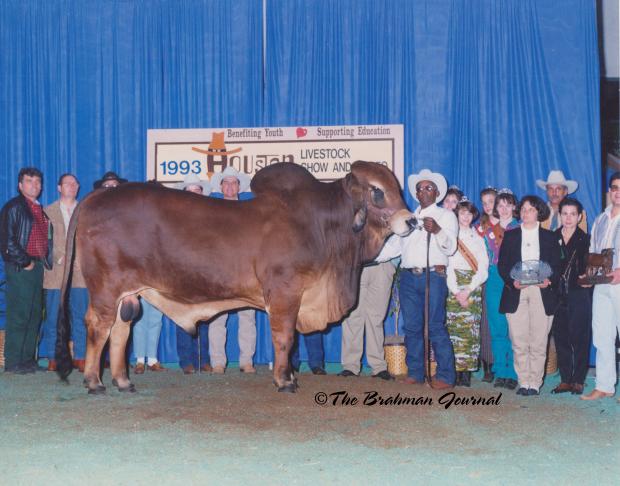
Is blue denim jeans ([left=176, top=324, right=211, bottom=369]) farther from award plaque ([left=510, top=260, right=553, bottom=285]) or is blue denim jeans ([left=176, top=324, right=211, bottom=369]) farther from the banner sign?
award plaque ([left=510, top=260, right=553, bottom=285])

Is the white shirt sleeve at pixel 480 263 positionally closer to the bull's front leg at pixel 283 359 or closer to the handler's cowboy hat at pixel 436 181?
the handler's cowboy hat at pixel 436 181

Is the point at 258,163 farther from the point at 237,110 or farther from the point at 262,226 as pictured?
the point at 262,226

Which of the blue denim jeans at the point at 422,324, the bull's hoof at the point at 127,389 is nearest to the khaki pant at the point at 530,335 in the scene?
the blue denim jeans at the point at 422,324

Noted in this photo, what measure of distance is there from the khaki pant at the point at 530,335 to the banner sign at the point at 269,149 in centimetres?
236

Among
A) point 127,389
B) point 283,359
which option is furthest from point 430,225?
point 127,389

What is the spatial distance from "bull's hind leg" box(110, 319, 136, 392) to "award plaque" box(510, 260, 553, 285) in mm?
3172

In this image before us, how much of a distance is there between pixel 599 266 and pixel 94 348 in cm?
391

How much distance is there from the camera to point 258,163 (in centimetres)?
795

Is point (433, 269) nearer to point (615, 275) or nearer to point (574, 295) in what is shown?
point (574, 295)

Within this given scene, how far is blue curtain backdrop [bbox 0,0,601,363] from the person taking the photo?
25.5 feet

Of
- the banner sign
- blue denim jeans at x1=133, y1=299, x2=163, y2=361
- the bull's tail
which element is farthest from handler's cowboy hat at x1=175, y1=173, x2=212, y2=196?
the bull's tail

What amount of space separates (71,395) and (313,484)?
2.98m

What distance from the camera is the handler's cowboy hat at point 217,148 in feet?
26.2

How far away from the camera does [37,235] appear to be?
7094 mm
